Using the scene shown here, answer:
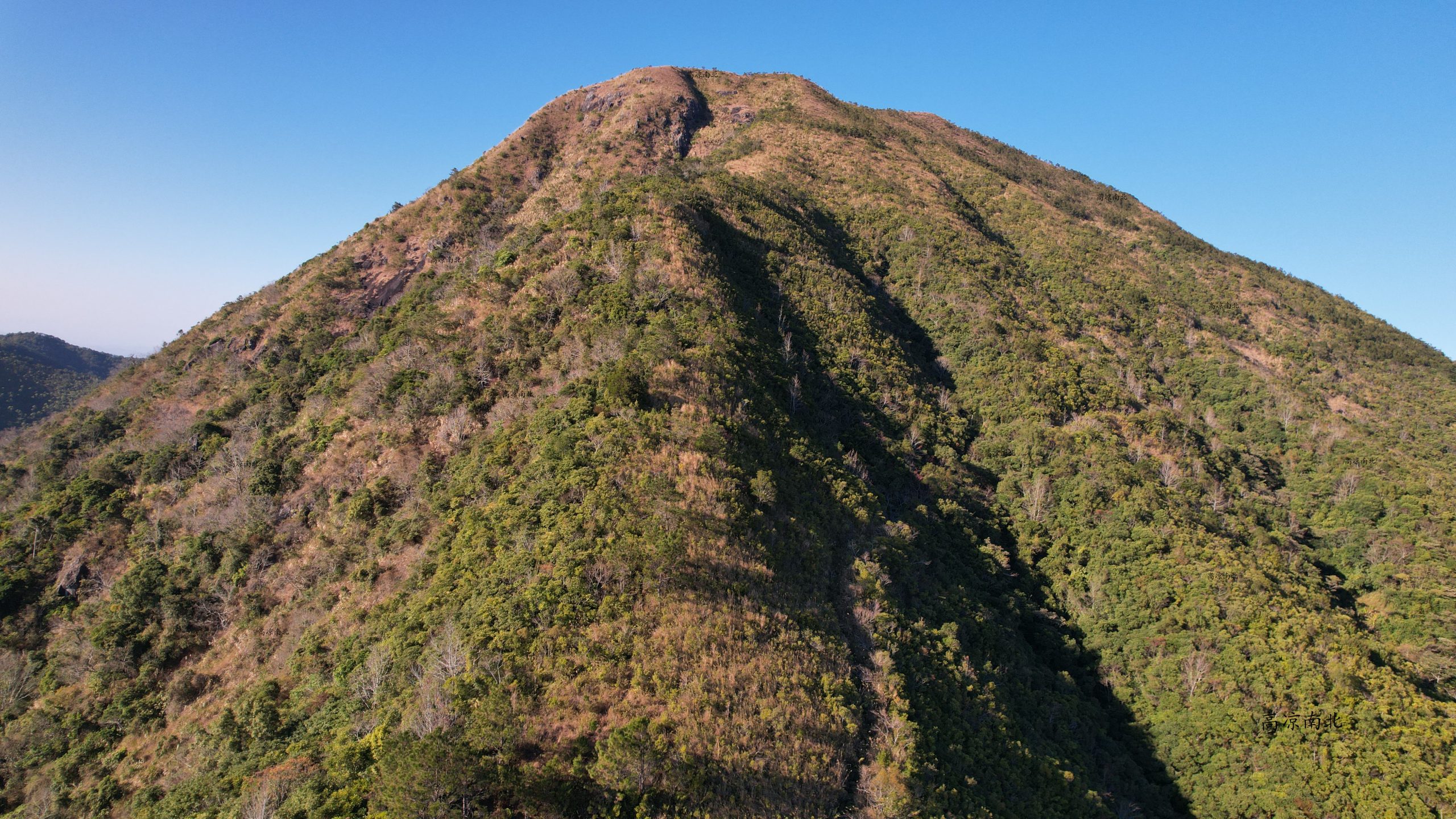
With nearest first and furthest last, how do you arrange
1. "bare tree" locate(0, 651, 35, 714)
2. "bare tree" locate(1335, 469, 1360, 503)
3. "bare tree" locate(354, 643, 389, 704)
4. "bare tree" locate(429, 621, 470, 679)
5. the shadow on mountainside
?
"bare tree" locate(429, 621, 470, 679) → "bare tree" locate(354, 643, 389, 704) → the shadow on mountainside → "bare tree" locate(0, 651, 35, 714) → "bare tree" locate(1335, 469, 1360, 503)

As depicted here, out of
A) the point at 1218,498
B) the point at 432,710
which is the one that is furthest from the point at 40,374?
the point at 1218,498

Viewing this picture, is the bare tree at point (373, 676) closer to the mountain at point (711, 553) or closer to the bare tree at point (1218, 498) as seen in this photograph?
the mountain at point (711, 553)

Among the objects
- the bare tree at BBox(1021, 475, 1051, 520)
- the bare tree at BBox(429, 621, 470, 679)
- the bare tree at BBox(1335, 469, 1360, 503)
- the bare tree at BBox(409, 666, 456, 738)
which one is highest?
the bare tree at BBox(1335, 469, 1360, 503)

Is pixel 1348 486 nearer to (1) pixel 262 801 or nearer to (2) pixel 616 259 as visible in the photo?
(2) pixel 616 259

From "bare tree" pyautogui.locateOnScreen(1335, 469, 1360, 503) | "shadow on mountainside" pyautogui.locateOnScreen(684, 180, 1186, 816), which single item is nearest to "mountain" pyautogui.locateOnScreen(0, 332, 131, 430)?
"shadow on mountainside" pyautogui.locateOnScreen(684, 180, 1186, 816)

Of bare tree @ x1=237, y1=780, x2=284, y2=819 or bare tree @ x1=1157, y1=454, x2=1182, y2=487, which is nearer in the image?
bare tree @ x1=237, y1=780, x2=284, y2=819

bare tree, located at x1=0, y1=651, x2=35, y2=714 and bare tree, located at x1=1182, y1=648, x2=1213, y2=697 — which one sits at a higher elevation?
bare tree, located at x1=1182, y1=648, x2=1213, y2=697

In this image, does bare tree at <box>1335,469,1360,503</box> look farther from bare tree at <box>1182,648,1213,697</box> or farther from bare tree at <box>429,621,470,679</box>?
bare tree at <box>429,621,470,679</box>

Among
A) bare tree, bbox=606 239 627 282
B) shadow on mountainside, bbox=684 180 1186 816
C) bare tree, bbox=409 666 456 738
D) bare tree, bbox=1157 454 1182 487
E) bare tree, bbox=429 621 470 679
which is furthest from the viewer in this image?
bare tree, bbox=1157 454 1182 487
